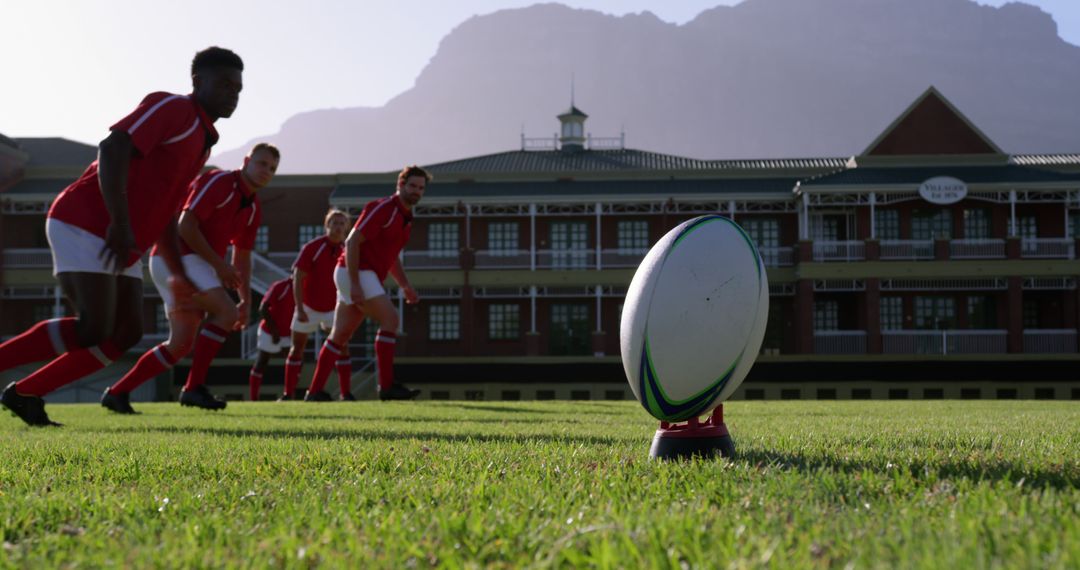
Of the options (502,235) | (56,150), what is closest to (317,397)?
(502,235)

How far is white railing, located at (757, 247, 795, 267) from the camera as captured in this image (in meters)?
34.9

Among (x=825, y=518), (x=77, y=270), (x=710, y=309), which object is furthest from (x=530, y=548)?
(x=77, y=270)

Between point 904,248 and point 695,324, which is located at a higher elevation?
point 904,248

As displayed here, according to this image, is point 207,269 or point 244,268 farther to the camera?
point 244,268

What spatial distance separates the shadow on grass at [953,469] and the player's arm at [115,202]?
395 cm

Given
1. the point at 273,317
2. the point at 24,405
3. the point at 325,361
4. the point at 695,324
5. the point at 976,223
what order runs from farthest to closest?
the point at 976,223, the point at 273,317, the point at 325,361, the point at 24,405, the point at 695,324

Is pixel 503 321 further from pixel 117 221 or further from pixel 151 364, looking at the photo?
pixel 117 221

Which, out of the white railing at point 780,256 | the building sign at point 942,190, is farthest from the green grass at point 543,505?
the building sign at point 942,190

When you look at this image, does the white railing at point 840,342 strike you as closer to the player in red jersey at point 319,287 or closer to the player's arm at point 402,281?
the player in red jersey at point 319,287

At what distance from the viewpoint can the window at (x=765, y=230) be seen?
3778cm

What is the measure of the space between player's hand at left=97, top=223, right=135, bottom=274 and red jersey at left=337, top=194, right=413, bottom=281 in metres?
5.52

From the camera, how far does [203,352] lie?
9.40 metres

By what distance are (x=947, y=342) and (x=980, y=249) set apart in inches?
157

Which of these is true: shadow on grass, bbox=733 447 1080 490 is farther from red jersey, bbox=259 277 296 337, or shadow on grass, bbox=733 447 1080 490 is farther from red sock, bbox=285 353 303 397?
red jersey, bbox=259 277 296 337
